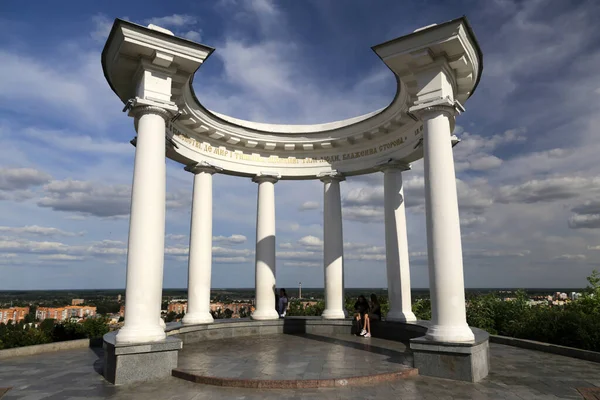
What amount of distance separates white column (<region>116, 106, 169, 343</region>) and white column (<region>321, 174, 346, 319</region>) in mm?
16556

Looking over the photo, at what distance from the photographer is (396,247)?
3206 cm

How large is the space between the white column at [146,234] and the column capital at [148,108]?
50 millimetres

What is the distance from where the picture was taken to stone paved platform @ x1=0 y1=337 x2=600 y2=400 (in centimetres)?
1616

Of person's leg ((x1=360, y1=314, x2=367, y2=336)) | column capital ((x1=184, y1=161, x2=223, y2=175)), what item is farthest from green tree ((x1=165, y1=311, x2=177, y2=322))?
person's leg ((x1=360, y1=314, x2=367, y2=336))

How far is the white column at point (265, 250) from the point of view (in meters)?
35.3

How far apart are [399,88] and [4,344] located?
3221cm

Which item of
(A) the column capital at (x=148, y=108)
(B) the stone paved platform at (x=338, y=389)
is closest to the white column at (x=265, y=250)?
(A) the column capital at (x=148, y=108)

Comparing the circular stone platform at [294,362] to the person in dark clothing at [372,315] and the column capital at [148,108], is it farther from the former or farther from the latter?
the column capital at [148,108]

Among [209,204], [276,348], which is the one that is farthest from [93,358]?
[209,204]

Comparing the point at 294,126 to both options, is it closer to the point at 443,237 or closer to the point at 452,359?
the point at 443,237

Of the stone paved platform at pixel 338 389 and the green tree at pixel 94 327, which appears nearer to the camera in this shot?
the stone paved platform at pixel 338 389

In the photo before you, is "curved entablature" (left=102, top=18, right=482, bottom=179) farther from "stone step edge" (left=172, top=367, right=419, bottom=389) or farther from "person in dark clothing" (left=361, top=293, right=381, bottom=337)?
"stone step edge" (left=172, top=367, right=419, bottom=389)

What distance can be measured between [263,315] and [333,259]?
7553 millimetres

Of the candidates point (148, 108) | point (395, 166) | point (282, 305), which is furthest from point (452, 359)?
point (282, 305)
